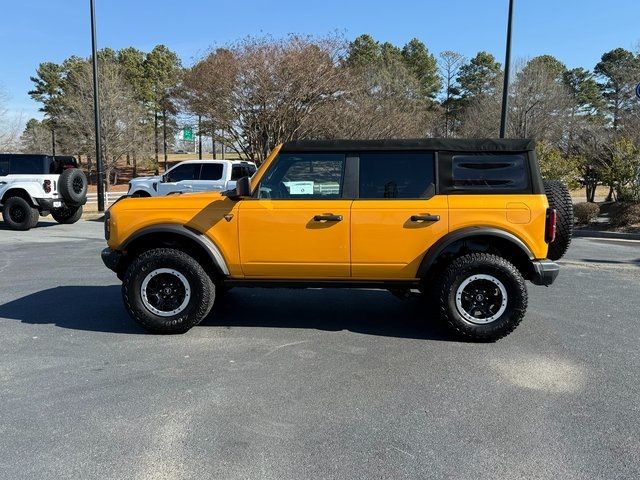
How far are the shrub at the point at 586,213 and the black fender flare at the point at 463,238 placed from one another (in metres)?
10.7

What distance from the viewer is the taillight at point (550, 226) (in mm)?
4645

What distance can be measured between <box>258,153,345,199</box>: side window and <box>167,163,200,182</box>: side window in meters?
9.97

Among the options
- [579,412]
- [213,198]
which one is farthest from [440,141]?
[579,412]

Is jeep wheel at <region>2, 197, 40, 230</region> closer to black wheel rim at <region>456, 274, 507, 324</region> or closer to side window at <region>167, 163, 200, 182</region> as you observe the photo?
side window at <region>167, 163, 200, 182</region>

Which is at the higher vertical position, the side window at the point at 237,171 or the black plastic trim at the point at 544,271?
the side window at the point at 237,171

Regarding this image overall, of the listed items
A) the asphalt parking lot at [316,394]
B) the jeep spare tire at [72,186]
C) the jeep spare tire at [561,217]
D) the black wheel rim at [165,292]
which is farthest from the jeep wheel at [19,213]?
the jeep spare tire at [561,217]

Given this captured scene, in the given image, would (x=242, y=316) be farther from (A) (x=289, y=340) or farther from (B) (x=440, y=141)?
(B) (x=440, y=141)

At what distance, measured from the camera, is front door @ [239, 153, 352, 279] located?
4824 millimetres

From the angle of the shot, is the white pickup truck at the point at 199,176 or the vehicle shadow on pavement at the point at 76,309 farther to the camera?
the white pickup truck at the point at 199,176

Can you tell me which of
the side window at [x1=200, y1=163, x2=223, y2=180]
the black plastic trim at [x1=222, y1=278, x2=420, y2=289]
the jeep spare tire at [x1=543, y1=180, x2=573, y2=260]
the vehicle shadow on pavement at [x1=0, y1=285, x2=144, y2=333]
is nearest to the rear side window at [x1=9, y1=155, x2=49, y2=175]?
the side window at [x1=200, y1=163, x2=223, y2=180]

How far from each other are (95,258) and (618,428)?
8369mm

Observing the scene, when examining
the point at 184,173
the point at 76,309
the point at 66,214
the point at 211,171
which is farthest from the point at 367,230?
the point at 66,214

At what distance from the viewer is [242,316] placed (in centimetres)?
567

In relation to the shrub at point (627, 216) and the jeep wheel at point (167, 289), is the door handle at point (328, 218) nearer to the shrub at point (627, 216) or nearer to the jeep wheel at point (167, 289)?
the jeep wheel at point (167, 289)
